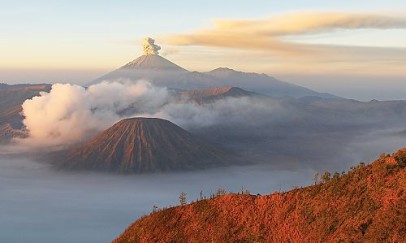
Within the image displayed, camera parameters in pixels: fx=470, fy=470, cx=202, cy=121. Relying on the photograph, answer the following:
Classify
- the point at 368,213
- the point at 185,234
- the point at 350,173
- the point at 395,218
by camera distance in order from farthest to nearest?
the point at 185,234 → the point at 350,173 → the point at 368,213 → the point at 395,218

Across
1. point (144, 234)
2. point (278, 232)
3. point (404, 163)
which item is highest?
point (404, 163)

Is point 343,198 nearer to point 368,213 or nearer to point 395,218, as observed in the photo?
point 368,213

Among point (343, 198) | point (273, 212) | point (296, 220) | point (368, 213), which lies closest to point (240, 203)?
point (273, 212)

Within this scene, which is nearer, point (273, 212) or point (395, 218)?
point (395, 218)

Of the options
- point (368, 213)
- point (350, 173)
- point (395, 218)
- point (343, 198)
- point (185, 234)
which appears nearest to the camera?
point (395, 218)

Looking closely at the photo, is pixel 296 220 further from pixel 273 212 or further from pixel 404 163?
pixel 404 163

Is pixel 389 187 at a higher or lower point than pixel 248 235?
higher
